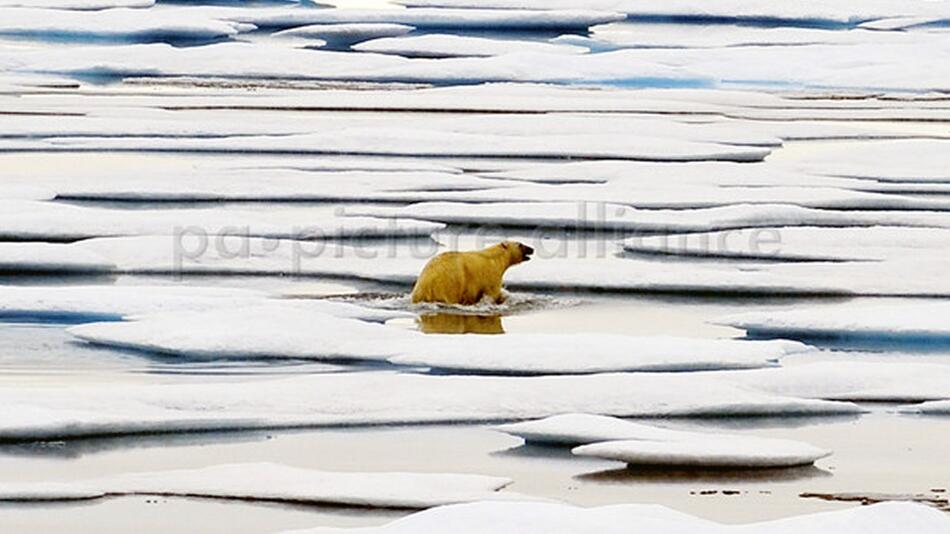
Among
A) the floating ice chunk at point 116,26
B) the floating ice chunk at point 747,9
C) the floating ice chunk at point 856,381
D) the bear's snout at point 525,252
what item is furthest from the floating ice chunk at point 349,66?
the floating ice chunk at point 856,381

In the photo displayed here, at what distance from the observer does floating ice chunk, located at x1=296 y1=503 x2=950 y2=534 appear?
3.32 m

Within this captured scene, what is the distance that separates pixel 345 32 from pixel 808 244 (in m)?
9.70

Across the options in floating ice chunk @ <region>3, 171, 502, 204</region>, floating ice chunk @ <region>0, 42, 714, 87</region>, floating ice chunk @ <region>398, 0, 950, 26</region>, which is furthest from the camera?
floating ice chunk @ <region>398, 0, 950, 26</region>

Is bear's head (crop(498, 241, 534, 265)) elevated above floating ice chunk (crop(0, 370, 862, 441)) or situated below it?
above

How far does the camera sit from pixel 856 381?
15.8 ft

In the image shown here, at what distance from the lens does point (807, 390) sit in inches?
187

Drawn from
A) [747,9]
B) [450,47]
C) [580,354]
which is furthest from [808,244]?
[747,9]

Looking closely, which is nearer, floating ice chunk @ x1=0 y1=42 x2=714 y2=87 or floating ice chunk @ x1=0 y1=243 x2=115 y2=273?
floating ice chunk @ x1=0 y1=243 x2=115 y2=273

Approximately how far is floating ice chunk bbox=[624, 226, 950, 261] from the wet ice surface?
0.07 ft

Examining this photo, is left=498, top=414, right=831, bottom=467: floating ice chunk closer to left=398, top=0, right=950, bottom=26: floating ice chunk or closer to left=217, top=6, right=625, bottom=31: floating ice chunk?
left=217, top=6, right=625, bottom=31: floating ice chunk

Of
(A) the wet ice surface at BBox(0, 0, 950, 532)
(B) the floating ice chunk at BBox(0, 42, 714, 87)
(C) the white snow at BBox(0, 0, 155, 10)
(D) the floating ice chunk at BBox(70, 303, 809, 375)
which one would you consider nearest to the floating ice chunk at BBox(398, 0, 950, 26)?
(C) the white snow at BBox(0, 0, 155, 10)

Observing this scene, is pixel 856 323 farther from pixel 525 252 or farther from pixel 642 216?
pixel 642 216

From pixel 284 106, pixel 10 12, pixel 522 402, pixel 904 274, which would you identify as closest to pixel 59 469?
pixel 522 402

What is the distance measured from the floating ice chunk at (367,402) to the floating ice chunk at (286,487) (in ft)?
1.23
